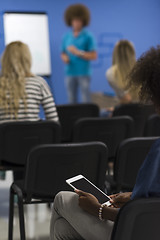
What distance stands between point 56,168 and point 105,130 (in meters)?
1.02

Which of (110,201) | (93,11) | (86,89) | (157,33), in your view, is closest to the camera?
(110,201)

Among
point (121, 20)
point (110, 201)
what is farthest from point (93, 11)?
point (110, 201)

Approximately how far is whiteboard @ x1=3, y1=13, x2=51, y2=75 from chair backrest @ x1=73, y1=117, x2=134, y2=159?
4.73m

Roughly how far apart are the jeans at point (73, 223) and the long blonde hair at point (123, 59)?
3.03m

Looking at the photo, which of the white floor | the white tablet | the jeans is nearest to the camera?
the jeans

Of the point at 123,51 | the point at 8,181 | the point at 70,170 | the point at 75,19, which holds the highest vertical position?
the point at 75,19

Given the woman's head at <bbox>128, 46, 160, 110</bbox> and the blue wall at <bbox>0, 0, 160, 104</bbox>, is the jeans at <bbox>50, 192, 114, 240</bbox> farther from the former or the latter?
the blue wall at <bbox>0, 0, 160, 104</bbox>

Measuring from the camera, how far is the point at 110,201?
6.71 ft

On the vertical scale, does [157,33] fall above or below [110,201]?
above

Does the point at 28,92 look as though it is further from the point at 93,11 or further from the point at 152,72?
the point at 93,11

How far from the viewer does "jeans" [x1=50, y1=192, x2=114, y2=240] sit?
191 cm

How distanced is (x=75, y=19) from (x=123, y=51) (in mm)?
3004

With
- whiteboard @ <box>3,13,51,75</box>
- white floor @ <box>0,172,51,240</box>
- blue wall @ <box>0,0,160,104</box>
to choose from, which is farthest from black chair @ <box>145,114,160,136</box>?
blue wall @ <box>0,0,160,104</box>

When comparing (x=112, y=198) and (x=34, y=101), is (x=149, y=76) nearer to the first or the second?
A: (x=112, y=198)
